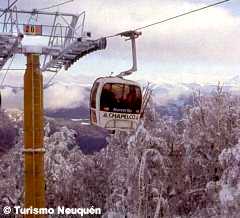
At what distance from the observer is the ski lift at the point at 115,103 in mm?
11078

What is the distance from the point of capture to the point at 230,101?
29531 mm

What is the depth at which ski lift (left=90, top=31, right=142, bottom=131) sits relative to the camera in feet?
36.3

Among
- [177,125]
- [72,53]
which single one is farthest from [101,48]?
[177,125]

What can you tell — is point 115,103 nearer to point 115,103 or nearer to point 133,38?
point 115,103

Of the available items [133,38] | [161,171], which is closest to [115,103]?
[133,38]

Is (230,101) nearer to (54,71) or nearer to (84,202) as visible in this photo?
(84,202)

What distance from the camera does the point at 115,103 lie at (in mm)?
11438

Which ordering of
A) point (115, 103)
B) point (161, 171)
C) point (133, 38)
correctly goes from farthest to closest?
point (161, 171) → point (115, 103) → point (133, 38)

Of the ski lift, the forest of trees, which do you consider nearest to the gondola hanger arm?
the ski lift

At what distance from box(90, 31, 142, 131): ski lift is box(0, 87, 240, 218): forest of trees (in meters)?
11.1

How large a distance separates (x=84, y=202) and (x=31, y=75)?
18616 millimetres

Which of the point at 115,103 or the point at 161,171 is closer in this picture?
the point at 115,103

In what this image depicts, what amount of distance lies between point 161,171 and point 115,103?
16278 millimetres

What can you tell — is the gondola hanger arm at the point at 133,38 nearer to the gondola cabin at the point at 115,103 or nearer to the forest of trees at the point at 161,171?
the gondola cabin at the point at 115,103
